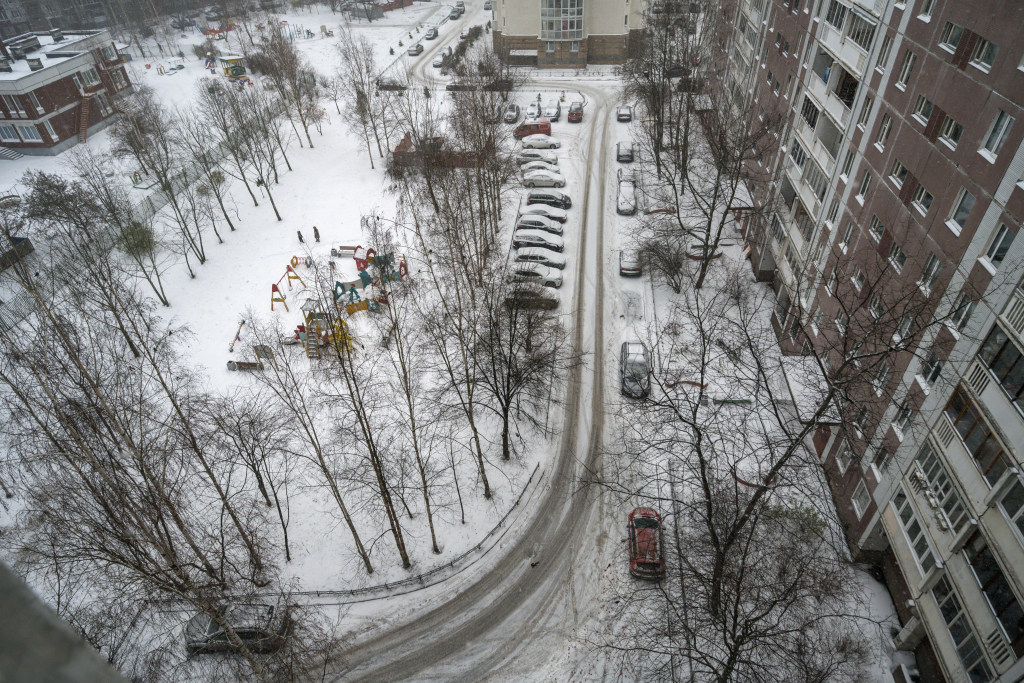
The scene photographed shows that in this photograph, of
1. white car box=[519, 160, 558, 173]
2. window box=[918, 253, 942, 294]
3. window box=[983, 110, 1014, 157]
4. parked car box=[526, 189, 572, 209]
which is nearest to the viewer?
window box=[983, 110, 1014, 157]

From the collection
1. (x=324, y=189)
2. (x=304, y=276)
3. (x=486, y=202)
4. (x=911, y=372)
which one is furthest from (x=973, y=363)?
(x=324, y=189)

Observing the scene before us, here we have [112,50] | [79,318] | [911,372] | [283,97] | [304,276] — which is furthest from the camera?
[112,50]

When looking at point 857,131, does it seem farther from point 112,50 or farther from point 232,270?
point 112,50

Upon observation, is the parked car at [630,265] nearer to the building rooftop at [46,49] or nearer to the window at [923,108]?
the window at [923,108]

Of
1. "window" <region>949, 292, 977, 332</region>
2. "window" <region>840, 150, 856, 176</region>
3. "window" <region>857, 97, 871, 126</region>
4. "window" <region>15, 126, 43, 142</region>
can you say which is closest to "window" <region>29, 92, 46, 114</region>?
"window" <region>15, 126, 43, 142</region>

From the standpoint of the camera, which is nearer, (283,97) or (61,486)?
(61,486)

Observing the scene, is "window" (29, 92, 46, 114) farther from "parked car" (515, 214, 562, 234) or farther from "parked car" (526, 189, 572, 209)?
"parked car" (515, 214, 562, 234)

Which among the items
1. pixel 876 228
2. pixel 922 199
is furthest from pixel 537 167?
pixel 922 199
